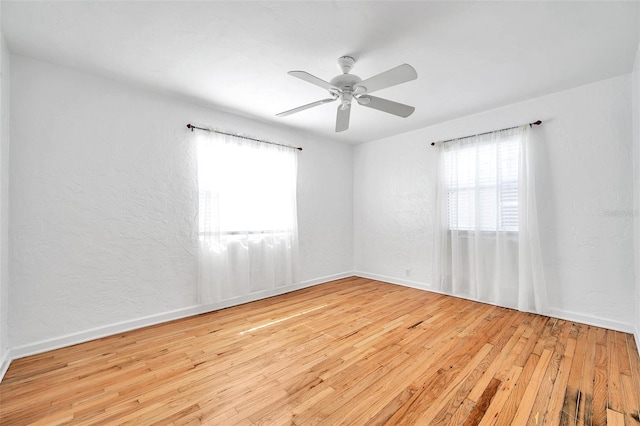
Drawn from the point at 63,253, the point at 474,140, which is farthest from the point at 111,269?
the point at 474,140

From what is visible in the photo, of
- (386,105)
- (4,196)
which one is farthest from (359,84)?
(4,196)

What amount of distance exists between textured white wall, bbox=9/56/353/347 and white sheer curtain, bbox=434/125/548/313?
326 cm

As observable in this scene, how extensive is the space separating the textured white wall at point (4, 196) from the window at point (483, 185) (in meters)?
4.57

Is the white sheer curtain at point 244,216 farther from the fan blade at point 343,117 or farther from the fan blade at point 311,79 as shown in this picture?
the fan blade at point 311,79

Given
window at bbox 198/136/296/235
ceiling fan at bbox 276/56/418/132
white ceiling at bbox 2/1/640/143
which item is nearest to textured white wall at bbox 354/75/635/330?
white ceiling at bbox 2/1/640/143

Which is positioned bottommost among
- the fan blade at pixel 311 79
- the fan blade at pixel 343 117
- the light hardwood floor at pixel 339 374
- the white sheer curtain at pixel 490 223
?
the light hardwood floor at pixel 339 374

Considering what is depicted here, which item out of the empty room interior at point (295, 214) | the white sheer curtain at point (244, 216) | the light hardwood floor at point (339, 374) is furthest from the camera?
the white sheer curtain at point (244, 216)

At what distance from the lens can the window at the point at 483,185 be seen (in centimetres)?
324

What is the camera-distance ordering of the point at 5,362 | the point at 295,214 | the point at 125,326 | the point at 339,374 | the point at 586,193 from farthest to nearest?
1. the point at 295,214
2. the point at 586,193
3. the point at 125,326
4. the point at 5,362
5. the point at 339,374

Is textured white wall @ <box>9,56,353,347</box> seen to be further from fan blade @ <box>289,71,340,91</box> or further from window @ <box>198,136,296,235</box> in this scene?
fan blade @ <box>289,71,340,91</box>

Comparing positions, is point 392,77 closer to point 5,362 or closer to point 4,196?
point 4,196

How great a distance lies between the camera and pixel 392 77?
1.94 meters

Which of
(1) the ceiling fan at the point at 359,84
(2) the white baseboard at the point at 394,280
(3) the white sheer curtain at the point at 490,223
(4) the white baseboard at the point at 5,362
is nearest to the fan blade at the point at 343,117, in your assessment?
(1) the ceiling fan at the point at 359,84

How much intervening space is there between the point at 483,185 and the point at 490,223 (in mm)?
496
